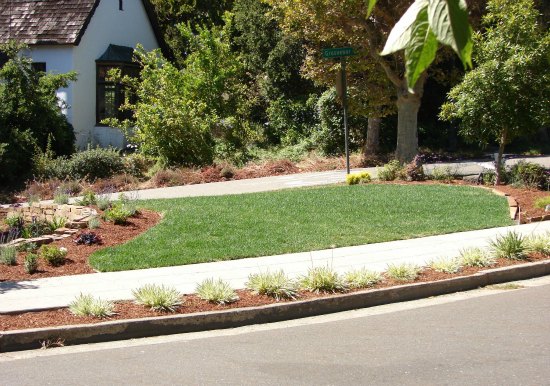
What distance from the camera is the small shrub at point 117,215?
1390 cm

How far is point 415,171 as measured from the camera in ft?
64.8

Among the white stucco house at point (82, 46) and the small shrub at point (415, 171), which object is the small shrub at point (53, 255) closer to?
the small shrub at point (415, 171)

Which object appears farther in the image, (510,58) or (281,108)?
(281,108)

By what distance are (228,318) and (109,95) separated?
852 inches

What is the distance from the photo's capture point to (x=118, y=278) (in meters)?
10.8

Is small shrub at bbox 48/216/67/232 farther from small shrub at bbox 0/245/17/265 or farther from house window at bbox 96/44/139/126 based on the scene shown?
house window at bbox 96/44/139/126

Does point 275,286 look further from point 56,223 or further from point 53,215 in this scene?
point 53,215

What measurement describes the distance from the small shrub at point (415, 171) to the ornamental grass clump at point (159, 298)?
11.5 m

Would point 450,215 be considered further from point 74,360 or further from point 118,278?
point 74,360

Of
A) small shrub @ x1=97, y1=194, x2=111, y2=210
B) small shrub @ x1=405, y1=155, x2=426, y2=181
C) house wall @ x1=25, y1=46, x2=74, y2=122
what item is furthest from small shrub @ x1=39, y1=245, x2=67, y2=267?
house wall @ x1=25, y1=46, x2=74, y2=122

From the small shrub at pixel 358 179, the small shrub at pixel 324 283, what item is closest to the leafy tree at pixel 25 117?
the small shrub at pixel 358 179

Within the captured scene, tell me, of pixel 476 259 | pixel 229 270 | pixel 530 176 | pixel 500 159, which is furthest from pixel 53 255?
pixel 530 176

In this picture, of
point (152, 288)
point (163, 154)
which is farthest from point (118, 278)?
point (163, 154)

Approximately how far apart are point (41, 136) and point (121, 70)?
6286 mm
